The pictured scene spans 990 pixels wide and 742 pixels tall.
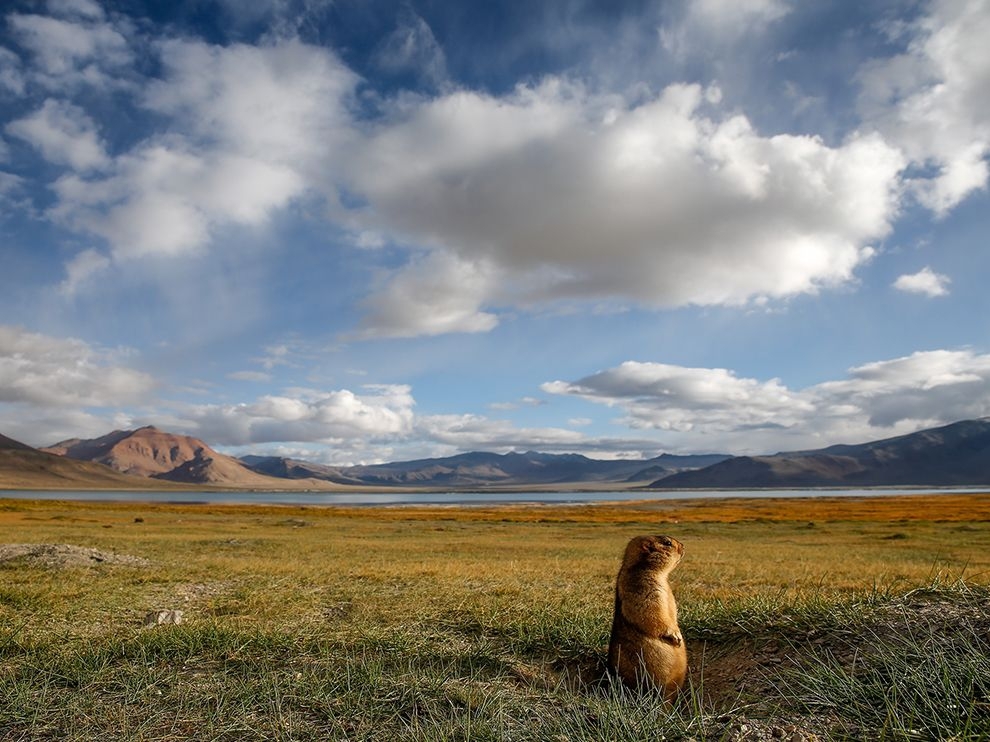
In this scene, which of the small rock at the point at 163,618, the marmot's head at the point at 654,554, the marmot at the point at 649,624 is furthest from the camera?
the small rock at the point at 163,618

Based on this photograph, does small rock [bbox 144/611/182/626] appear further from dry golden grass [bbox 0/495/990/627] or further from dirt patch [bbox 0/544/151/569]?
dirt patch [bbox 0/544/151/569]

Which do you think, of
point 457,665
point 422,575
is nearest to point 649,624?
point 457,665

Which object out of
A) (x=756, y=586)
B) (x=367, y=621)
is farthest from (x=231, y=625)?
(x=756, y=586)

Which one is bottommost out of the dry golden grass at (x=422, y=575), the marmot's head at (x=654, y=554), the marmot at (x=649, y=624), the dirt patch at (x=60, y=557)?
the dry golden grass at (x=422, y=575)

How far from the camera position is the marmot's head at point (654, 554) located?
6.46 meters

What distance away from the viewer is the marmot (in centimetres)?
632

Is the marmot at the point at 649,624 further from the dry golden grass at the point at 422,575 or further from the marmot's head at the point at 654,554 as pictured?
the dry golden grass at the point at 422,575

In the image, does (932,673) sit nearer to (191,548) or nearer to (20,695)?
(20,695)

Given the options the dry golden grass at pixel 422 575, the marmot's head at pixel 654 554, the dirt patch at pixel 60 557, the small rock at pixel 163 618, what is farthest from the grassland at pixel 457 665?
the dirt patch at pixel 60 557

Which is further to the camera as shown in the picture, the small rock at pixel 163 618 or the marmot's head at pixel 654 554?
the small rock at pixel 163 618

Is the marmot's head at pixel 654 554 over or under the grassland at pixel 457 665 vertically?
over

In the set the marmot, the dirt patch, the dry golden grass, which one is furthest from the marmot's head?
the dirt patch

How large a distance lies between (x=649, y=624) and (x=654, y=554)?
634 mm

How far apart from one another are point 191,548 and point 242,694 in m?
21.3
